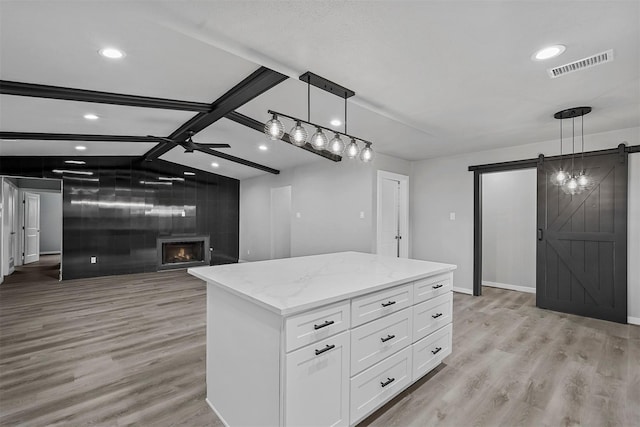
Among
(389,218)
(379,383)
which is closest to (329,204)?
(389,218)

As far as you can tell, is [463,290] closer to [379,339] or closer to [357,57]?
[379,339]

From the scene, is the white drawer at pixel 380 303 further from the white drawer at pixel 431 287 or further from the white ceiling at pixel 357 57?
the white ceiling at pixel 357 57

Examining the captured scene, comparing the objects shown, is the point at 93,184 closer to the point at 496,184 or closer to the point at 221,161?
the point at 221,161

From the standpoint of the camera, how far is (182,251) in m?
7.97

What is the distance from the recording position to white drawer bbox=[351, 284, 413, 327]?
184 centimetres

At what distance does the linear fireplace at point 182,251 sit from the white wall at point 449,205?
5.30 metres

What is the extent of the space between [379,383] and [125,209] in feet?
23.0

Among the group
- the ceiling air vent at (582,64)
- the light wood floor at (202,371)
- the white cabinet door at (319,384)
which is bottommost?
the light wood floor at (202,371)

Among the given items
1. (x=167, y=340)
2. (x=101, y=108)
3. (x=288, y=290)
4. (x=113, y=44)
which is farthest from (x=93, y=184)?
(x=288, y=290)

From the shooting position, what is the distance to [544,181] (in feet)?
14.6

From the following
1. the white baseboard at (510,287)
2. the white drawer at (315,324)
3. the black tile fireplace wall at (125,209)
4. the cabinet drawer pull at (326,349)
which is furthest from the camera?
the black tile fireplace wall at (125,209)

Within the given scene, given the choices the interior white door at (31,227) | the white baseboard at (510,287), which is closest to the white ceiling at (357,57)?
the white baseboard at (510,287)

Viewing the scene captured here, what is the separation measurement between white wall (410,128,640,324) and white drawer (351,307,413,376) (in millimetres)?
3477

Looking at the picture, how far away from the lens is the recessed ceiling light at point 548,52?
2051 mm
